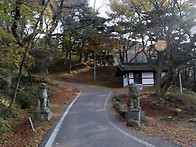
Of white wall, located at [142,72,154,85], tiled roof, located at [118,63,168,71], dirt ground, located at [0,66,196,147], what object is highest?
tiled roof, located at [118,63,168,71]

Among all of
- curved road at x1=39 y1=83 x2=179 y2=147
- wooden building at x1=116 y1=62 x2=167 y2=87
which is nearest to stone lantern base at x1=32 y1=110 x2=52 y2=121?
curved road at x1=39 y1=83 x2=179 y2=147

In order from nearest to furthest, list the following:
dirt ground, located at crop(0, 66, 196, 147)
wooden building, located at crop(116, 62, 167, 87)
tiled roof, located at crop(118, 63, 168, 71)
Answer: dirt ground, located at crop(0, 66, 196, 147) < tiled roof, located at crop(118, 63, 168, 71) < wooden building, located at crop(116, 62, 167, 87)

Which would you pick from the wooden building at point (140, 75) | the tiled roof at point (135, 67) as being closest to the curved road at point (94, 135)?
the tiled roof at point (135, 67)

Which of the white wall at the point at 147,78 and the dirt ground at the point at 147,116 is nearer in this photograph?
the dirt ground at the point at 147,116

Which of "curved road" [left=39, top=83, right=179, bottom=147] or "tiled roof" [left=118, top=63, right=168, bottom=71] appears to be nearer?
"curved road" [left=39, top=83, right=179, bottom=147]

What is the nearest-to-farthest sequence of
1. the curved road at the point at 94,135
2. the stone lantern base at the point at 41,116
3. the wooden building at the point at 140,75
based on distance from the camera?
the curved road at the point at 94,135 → the stone lantern base at the point at 41,116 → the wooden building at the point at 140,75

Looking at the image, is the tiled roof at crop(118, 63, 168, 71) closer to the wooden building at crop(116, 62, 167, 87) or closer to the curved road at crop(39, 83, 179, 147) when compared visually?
the wooden building at crop(116, 62, 167, 87)

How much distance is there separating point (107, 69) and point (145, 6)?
25.5m

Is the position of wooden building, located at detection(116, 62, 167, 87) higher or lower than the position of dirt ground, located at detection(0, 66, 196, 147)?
higher

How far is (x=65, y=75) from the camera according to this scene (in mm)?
32906

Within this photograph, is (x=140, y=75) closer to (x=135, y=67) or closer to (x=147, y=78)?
(x=147, y=78)

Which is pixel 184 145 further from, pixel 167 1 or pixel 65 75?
pixel 65 75

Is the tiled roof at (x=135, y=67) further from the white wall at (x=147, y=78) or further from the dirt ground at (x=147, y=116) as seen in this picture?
the dirt ground at (x=147, y=116)

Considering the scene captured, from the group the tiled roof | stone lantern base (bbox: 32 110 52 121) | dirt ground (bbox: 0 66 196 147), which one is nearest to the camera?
dirt ground (bbox: 0 66 196 147)
